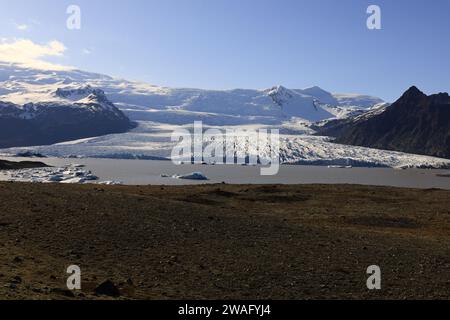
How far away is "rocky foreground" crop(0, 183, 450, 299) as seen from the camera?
13859 millimetres

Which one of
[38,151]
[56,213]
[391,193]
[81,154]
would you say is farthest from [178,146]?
[56,213]

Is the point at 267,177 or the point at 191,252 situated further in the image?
the point at 267,177

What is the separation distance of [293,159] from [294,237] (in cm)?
12171

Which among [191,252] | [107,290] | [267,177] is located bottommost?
[267,177]

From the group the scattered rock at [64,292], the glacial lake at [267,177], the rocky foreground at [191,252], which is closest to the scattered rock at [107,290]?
the rocky foreground at [191,252]

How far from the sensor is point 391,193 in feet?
157

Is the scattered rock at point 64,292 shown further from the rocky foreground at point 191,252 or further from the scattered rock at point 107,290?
the scattered rock at point 107,290

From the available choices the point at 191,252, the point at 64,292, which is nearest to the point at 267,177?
the point at 191,252

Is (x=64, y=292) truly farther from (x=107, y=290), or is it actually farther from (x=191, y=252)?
(x=191, y=252)

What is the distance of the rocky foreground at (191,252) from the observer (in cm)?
1386

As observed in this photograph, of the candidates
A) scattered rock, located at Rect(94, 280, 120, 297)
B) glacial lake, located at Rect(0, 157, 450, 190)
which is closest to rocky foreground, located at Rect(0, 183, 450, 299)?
scattered rock, located at Rect(94, 280, 120, 297)

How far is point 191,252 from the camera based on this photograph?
17.9 metres
